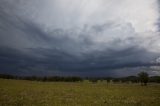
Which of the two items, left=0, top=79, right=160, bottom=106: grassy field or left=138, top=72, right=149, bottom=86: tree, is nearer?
left=0, top=79, right=160, bottom=106: grassy field

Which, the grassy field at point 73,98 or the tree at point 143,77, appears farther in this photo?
the tree at point 143,77

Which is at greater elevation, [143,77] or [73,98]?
[143,77]

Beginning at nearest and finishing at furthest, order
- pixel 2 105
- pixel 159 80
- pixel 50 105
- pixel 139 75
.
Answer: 1. pixel 2 105
2. pixel 50 105
3. pixel 139 75
4. pixel 159 80

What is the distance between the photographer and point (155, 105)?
23688mm

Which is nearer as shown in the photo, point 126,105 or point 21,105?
point 21,105

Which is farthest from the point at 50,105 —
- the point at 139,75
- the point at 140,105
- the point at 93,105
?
the point at 139,75

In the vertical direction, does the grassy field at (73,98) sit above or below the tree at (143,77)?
below

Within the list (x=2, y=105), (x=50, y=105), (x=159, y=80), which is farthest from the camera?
(x=159, y=80)

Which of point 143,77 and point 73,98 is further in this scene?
point 143,77

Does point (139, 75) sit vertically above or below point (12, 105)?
above

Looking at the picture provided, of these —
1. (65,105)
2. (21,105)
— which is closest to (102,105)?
(65,105)

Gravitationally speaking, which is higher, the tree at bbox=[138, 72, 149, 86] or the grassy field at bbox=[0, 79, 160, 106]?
the tree at bbox=[138, 72, 149, 86]

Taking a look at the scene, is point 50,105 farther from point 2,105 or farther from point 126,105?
point 126,105

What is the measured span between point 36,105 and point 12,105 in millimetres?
2532
